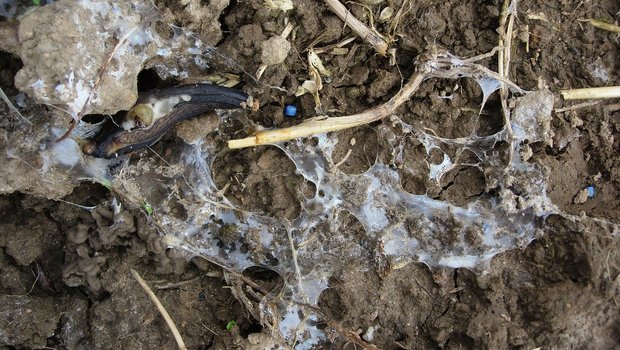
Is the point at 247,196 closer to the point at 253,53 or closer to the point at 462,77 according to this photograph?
the point at 253,53

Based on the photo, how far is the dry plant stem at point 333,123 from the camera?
314 centimetres

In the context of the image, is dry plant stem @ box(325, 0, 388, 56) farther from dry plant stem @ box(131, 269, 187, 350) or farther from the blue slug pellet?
dry plant stem @ box(131, 269, 187, 350)

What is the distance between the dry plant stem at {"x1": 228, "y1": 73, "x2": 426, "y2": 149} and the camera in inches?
124

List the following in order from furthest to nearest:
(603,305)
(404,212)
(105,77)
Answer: (404,212) < (603,305) < (105,77)

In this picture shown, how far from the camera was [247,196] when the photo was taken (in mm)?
3371

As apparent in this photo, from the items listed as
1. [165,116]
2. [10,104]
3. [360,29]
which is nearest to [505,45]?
[360,29]

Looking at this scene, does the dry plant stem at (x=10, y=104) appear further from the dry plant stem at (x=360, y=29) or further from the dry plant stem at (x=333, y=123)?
the dry plant stem at (x=360, y=29)

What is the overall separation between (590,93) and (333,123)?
1592 millimetres

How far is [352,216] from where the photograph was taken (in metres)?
3.29

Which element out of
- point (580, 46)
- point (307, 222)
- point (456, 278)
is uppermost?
point (580, 46)

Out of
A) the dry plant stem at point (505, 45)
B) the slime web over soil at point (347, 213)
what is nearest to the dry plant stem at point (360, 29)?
the slime web over soil at point (347, 213)

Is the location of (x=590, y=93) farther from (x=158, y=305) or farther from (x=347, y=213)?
(x=158, y=305)

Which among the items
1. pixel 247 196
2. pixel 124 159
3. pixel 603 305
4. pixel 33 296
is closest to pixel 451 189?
pixel 603 305

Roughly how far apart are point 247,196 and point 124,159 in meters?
0.79
